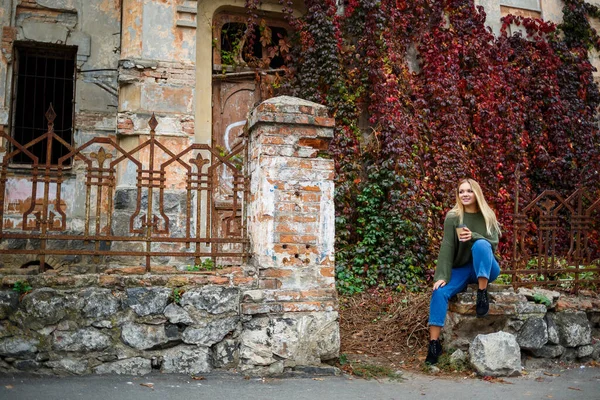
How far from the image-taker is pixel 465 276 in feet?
15.9

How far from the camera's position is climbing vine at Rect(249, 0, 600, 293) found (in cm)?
812

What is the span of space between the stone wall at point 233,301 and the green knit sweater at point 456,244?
3.33ft

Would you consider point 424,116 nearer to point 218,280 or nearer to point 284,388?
point 218,280

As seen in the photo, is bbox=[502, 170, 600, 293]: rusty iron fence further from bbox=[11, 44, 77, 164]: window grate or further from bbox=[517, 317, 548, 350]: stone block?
bbox=[11, 44, 77, 164]: window grate

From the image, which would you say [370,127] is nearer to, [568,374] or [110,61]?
[110,61]

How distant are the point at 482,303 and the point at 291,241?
1.68 metres

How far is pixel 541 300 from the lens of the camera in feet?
16.7

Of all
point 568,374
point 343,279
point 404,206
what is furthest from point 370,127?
point 568,374

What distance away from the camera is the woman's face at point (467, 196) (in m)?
4.89

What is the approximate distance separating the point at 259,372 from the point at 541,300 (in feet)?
8.78

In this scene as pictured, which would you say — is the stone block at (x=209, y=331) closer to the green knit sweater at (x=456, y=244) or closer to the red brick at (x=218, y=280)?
the red brick at (x=218, y=280)

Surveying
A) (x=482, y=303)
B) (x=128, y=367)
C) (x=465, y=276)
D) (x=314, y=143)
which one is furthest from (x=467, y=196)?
(x=128, y=367)

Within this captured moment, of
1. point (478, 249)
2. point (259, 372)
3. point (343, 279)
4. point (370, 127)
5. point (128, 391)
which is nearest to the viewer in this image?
point (128, 391)

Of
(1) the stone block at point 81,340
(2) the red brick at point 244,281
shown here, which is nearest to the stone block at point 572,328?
(2) the red brick at point 244,281
